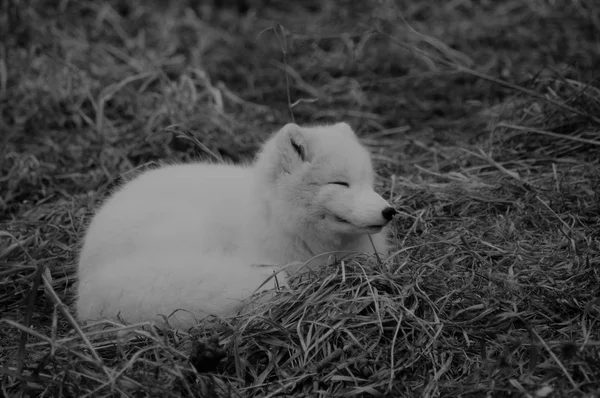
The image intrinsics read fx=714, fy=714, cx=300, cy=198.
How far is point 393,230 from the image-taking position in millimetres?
4574

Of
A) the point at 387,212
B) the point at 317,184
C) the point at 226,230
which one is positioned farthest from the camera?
the point at 226,230

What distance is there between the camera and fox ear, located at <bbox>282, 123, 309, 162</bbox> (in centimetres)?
399

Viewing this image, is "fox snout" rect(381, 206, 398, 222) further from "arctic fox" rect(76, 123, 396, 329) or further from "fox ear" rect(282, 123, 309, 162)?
"fox ear" rect(282, 123, 309, 162)

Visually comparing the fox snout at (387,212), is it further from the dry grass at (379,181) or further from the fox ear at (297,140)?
the fox ear at (297,140)

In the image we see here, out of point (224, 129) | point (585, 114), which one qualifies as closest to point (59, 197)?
point (224, 129)

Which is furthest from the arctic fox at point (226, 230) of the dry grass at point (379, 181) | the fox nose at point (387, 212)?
the dry grass at point (379, 181)

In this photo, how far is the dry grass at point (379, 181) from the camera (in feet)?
10.8

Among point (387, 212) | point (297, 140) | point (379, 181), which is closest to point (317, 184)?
point (297, 140)

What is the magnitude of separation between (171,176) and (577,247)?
2472 millimetres

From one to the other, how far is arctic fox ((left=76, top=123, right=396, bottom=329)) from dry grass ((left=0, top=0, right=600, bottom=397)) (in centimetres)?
16

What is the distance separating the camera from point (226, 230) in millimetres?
4203

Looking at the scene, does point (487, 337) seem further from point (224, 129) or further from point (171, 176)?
point (224, 129)

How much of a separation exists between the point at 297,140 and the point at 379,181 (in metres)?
1.50

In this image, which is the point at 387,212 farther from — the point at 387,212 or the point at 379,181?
the point at 379,181
